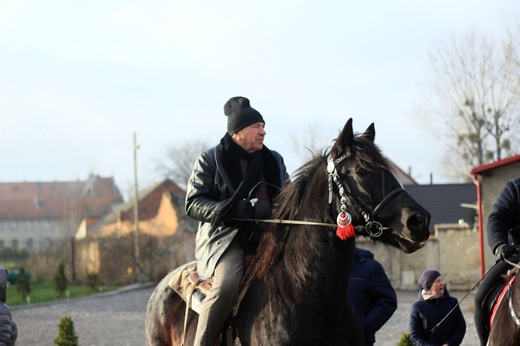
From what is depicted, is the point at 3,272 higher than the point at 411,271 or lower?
higher

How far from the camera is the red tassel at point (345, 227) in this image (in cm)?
596

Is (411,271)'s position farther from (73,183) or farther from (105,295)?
(73,183)

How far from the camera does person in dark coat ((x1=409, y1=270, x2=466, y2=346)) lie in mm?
9625

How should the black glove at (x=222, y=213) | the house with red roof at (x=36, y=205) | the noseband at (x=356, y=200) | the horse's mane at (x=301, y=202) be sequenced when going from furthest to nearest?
1. the house with red roof at (x=36, y=205)
2. the black glove at (x=222, y=213)
3. the horse's mane at (x=301, y=202)
4. the noseband at (x=356, y=200)

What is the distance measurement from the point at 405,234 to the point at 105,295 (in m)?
33.5

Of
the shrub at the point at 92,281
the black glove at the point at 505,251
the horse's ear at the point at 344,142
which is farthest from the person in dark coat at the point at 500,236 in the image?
the shrub at the point at 92,281

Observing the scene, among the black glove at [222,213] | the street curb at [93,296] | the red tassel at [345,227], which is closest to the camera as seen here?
the red tassel at [345,227]

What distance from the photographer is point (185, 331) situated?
7168mm

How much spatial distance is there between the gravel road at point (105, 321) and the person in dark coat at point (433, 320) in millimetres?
7989

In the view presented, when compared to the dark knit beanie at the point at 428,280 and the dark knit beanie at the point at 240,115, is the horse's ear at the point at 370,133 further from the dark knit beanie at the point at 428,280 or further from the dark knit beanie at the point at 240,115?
the dark knit beanie at the point at 428,280

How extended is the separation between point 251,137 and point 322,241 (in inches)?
45.9

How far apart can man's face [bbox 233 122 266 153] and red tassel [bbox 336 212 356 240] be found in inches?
48.9

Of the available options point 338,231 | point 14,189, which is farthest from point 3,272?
point 14,189

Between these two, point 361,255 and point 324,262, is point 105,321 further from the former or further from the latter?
point 324,262
